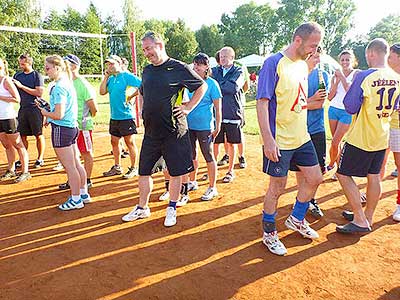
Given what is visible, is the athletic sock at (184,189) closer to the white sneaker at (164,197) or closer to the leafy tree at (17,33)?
the white sneaker at (164,197)

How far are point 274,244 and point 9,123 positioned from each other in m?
4.64

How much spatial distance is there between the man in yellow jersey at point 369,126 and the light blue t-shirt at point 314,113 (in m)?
0.50

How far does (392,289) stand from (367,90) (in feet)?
5.98

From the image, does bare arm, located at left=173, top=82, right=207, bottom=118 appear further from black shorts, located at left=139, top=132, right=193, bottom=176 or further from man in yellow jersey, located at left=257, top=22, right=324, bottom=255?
man in yellow jersey, located at left=257, top=22, right=324, bottom=255

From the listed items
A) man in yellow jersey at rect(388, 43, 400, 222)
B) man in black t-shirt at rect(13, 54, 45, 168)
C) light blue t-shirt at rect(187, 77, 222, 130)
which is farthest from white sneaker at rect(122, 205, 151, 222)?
man in black t-shirt at rect(13, 54, 45, 168)

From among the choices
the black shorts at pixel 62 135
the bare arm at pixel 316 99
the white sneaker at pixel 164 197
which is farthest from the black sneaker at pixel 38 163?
the bare arm at pixel 316 99

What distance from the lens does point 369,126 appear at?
11.9ft

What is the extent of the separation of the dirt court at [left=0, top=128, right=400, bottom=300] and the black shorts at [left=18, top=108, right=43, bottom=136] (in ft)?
5.73

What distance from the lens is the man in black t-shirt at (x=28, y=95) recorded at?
610 centimetres

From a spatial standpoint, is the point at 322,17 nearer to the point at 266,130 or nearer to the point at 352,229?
the point at 352,229

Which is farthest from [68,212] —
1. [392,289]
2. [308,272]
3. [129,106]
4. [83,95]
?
[392,289]

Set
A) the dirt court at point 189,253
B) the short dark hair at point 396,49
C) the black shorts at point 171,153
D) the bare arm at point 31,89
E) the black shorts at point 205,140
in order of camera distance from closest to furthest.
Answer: the dirt court at point 189,253 < the black shorts at point 171,153 < the short dark hair at point 396,49 < the black shorts at point 205,140 < the bare arm at point 31,89

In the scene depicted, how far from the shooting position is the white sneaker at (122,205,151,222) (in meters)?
4.27

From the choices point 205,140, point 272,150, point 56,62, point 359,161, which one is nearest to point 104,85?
point 56,62
